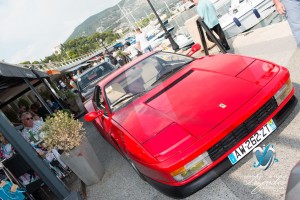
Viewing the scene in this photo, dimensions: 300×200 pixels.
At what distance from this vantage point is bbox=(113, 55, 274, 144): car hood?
10.3ft

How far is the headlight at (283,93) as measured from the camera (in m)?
3.31

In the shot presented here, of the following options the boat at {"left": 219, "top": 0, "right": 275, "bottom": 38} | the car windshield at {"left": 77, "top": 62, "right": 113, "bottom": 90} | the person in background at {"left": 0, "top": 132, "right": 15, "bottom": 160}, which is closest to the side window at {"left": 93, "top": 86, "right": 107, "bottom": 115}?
the person in background at {"left": 0, "top": 132, "right": 15, "bottom": 160}

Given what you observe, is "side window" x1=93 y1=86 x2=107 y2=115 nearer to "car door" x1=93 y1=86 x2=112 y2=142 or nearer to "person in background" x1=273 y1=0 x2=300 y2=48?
"car door" x1=93 y1=86 x2=112 y2=142

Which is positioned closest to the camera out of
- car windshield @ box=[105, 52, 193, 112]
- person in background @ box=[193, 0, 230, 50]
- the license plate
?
the license plate

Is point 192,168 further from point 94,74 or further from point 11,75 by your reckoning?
point 94,74

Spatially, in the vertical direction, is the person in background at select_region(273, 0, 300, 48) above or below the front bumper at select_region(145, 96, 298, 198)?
above

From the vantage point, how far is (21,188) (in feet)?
16.0

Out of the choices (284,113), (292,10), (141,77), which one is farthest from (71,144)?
(292,10)

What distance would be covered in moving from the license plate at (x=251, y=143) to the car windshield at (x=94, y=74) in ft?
30.1

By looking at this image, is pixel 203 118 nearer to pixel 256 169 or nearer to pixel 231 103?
pixel 231 103

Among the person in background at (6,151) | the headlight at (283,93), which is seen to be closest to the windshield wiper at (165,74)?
the headlight at (283,93)

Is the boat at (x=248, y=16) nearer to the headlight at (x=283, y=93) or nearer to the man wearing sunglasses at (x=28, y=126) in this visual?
the man wearing sunglasses at (x=28, y=126)

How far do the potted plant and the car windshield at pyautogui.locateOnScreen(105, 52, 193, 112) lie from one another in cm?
73

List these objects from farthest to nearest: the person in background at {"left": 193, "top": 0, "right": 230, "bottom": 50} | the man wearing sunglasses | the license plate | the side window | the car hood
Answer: the person in background at {"left": 193, "top": 0, "right": 230, "bottom": 50}
the man wearing sunglasses
the side window
the car hood
the license plate
